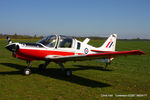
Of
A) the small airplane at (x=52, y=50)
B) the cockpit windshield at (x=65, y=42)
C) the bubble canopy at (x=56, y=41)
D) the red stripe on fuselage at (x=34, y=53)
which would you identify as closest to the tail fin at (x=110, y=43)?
the small airplane at (x=52, y=50)

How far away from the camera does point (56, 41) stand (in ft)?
29.9

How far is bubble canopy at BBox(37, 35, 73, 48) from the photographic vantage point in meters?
8.99

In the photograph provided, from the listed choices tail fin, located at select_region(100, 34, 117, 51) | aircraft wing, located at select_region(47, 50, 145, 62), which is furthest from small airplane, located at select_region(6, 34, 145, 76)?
tail fin, located at select_region(100, 34, 117, 51)

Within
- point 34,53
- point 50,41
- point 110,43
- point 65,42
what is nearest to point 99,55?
point 65,42

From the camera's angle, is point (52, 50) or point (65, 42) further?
point (65, 42)

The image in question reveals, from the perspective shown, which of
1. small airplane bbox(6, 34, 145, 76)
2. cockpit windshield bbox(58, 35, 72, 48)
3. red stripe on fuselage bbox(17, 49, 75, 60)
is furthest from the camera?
cockpit windshield bbox(58, 35, 72, 48)

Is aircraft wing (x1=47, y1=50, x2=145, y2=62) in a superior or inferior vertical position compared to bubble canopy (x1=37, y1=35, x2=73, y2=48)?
inferior

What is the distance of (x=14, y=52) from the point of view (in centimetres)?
813

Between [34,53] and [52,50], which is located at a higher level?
[52,50]

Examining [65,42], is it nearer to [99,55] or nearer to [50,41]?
[50,41]

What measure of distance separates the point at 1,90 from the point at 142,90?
220 inches

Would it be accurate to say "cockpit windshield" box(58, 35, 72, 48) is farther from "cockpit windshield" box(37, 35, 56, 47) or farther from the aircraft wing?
the aircraft wing

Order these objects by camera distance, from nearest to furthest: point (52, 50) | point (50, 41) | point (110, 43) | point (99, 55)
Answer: point (99, 55) → point (52, 50) → point (50, 41) → point (110, 43)

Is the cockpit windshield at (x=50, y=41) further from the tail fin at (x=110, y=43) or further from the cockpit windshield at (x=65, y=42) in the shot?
the tail fin at (x=110, y=43)
